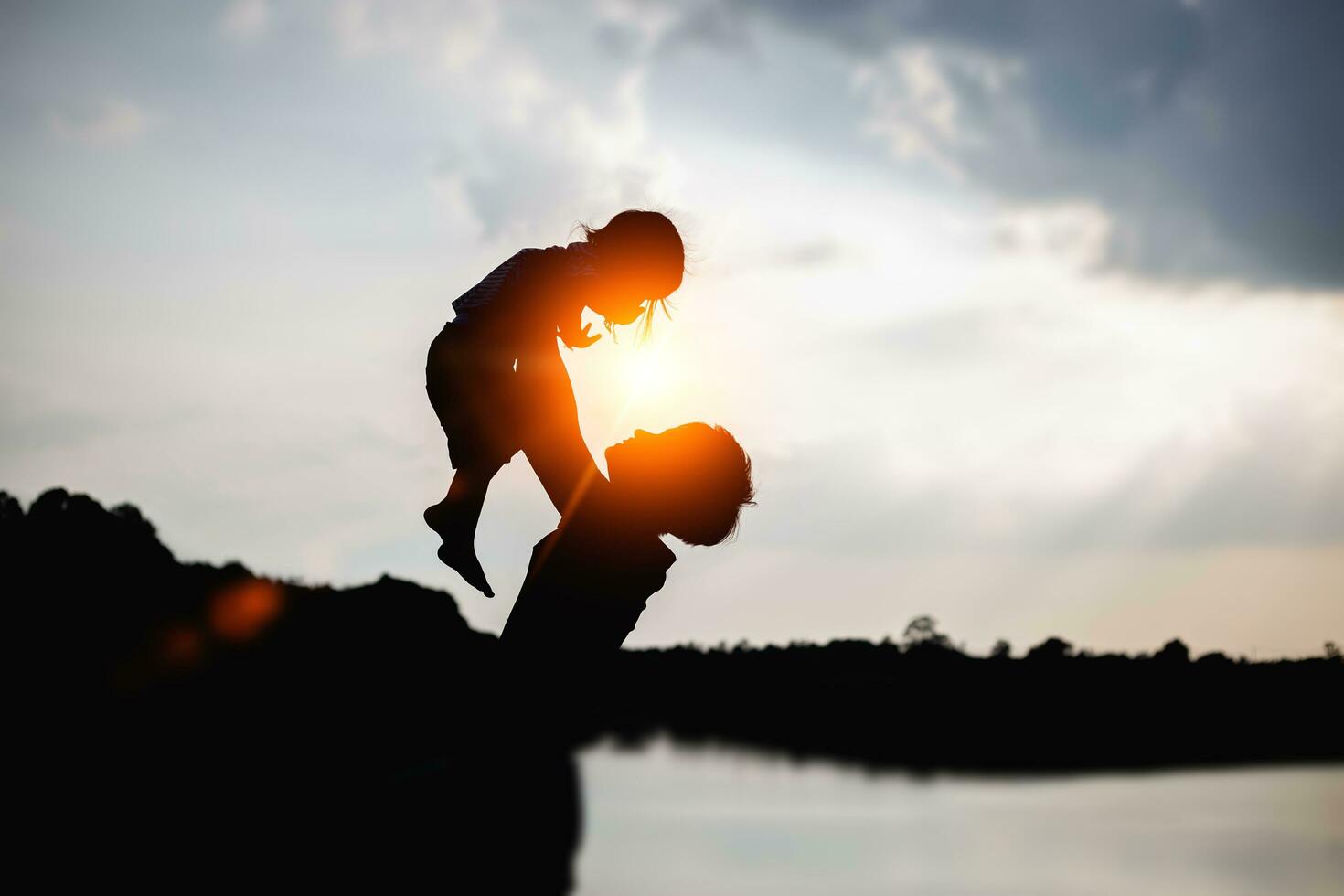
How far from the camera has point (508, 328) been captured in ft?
14.9

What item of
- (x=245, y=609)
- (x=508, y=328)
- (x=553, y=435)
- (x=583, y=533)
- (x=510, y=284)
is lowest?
(x=583, y=533)

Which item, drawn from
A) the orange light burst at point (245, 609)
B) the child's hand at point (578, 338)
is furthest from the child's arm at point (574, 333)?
the orange light burst at point (245, 609)

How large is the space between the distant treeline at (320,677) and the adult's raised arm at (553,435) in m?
0.66

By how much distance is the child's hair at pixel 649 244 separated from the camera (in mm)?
4617

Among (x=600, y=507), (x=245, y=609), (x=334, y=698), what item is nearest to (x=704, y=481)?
(x=600, y=507)

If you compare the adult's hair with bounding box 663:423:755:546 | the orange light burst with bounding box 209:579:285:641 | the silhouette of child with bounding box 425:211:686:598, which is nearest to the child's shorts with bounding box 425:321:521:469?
the silhouette of child with bounding box 425:211:686:598

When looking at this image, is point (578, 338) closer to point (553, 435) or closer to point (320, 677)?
point (553, 435)

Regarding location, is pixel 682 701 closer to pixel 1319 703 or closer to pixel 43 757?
pixel 1319 703

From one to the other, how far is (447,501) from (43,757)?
182 ft

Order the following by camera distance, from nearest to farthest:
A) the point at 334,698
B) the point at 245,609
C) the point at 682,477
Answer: the point at 682,477, the point at 334,698, the point at 245,609

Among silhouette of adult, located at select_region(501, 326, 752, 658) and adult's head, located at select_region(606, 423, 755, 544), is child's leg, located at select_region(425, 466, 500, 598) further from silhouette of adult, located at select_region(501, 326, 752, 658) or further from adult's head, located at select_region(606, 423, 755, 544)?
adult's head, located at select_region(606, 423, 755, 544)

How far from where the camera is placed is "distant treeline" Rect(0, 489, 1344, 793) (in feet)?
41.5

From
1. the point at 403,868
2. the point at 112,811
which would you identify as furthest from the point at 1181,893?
the point at 112,811

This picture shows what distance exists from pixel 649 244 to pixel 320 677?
73878mm
